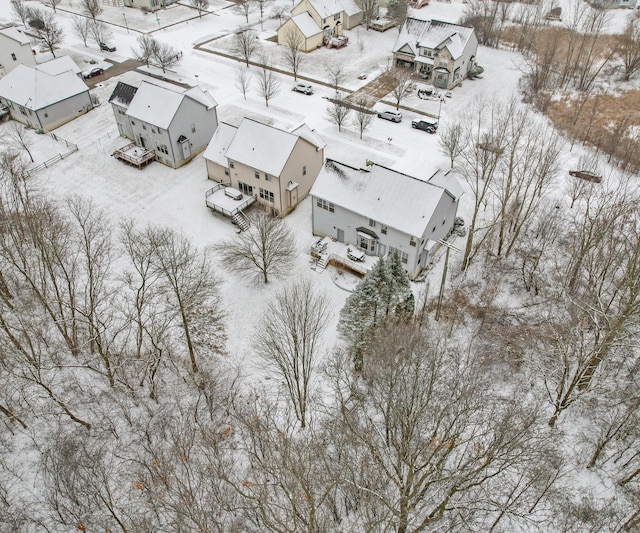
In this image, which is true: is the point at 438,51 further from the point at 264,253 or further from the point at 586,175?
the point at 264,253

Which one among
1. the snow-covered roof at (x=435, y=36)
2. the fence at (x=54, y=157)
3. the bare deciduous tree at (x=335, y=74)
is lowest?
the fence at (x=54, y=157)

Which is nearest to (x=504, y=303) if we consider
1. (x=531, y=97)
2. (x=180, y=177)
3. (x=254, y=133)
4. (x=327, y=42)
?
(x=254, y=133)

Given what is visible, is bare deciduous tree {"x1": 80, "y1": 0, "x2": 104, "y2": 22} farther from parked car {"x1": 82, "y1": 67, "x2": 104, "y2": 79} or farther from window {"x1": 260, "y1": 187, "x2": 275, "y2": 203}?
window {"x1": 260, "y1": 187, "x2": 275, "y2": 203}

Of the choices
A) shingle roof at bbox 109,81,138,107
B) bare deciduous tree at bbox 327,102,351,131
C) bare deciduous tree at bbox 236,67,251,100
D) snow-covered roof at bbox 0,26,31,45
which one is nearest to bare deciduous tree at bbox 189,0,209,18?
bare deciduous tree at bbox 236,67,251,100

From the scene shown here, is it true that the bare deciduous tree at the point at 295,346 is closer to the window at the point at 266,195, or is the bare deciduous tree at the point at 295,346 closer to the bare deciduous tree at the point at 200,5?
the window at the point at 266,195

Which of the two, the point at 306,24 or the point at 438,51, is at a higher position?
the point at 306,24

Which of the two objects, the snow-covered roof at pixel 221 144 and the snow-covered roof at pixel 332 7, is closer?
the snow-covered roof at pixel 221 144

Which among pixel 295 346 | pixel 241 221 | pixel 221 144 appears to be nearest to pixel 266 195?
pixel 241 221

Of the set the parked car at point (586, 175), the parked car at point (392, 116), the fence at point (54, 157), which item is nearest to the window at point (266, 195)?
the parked car at point (392, 116)
